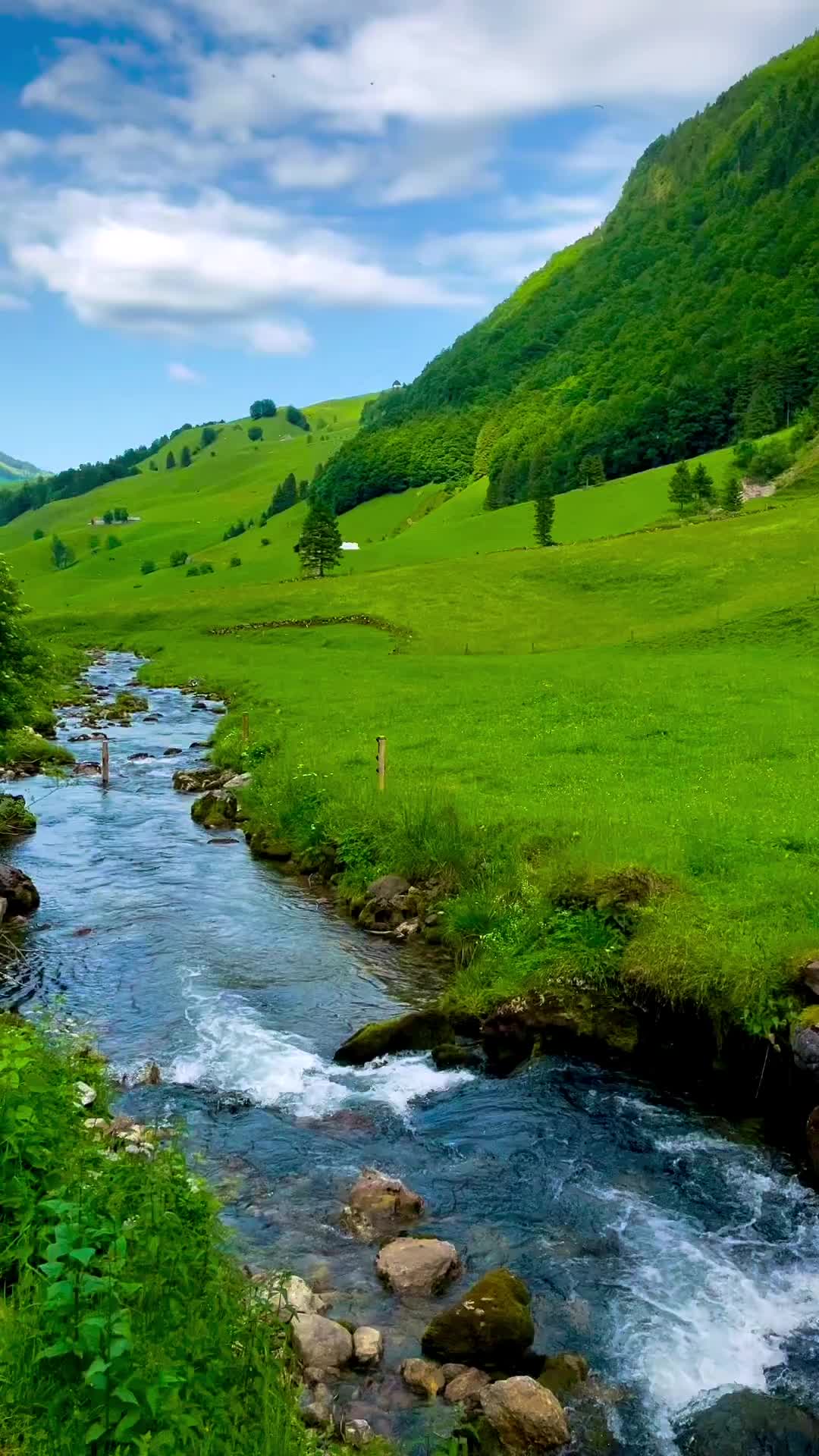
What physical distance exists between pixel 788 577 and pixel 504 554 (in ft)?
142

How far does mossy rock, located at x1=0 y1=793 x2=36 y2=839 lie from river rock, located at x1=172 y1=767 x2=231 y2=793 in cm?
790

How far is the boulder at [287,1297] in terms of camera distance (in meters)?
10.3

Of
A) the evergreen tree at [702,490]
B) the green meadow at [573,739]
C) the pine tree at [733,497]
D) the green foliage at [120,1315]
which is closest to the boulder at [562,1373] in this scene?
the green foliage at [120,1315]

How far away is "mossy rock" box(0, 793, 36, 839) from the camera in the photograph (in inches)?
1121

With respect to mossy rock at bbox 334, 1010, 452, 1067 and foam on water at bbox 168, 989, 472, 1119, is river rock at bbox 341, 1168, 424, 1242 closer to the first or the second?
foam on water at bbox 168, 989, 472, 1119

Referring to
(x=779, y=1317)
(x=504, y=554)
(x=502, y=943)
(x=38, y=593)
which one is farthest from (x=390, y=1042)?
(x=38, y=593)

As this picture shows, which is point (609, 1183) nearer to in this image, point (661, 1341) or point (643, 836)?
point (661, 1341)

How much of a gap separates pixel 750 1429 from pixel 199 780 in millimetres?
33929

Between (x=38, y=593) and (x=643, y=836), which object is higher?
(x=38, y=593)

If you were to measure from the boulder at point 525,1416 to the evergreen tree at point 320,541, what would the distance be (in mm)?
129178

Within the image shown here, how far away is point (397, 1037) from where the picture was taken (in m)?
18.3

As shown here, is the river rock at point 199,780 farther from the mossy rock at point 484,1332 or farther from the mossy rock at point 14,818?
the mossy rock at point 484,1332

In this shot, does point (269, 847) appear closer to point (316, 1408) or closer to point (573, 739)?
point (573, 739)

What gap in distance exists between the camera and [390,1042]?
1823cm
